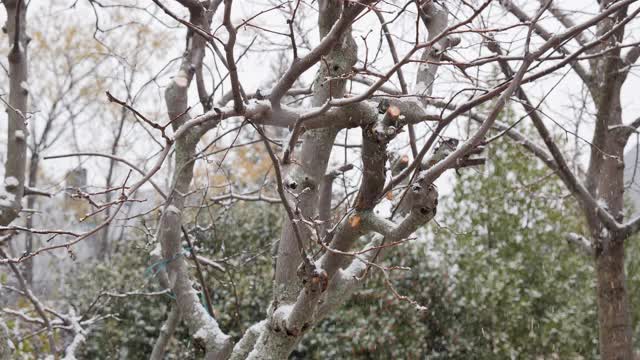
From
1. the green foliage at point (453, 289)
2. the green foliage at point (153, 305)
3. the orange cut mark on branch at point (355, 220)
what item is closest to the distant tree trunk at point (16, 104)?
the orange cut mark on branch at point (355, 220)

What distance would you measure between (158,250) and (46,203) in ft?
36.7

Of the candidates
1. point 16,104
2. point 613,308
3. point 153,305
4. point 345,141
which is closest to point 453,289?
point 613,308

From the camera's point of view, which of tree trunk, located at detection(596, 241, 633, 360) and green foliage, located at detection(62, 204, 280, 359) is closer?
tree trunk, located at detection(596, 241, 633, 360)

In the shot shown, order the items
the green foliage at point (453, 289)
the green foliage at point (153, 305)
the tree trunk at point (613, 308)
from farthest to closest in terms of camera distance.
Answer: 1. the green foliage at point (153, 305)
2. the green foliage at point (453, 289)
3. the tree trunk at point (613, 308)

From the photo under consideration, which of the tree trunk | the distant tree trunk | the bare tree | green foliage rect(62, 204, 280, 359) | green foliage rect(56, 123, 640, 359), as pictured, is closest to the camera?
the bare tree

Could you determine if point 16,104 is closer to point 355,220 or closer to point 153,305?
point 355,220

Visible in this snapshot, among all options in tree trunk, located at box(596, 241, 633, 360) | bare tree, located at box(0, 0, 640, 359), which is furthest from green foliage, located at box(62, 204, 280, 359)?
tree trunk, located at box(596, 241, 633, 360)

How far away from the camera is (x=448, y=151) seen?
2.10 metres

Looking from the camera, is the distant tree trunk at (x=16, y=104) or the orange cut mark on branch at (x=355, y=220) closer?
the orange cut mark on branch at (x=355, y=220)

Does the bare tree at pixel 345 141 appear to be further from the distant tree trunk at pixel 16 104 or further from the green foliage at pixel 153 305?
the green foliage at pixel 153 305

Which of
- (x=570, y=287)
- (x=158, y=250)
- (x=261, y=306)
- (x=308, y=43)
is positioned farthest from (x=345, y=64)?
(x=570, y=287)

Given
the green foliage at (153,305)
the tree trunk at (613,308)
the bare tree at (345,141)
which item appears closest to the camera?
the bare tree at (345,141)

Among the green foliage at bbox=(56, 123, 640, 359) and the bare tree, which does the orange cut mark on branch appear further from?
the green foliage at bbox=(56, 123, 640, 359)

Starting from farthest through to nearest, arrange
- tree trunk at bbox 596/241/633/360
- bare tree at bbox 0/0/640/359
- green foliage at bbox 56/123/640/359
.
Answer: green foliage at bbox 56/123/640/359, tree trunk at bbox 596/241/633/360, bare tree at bbox 0/0/640/359
